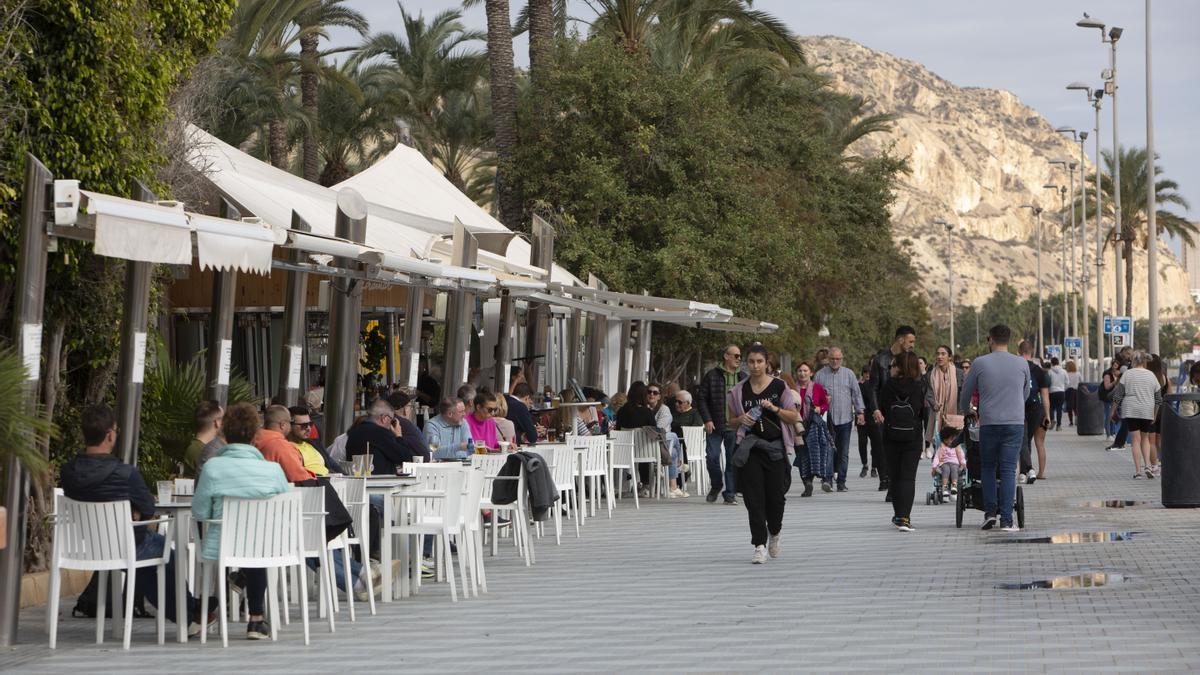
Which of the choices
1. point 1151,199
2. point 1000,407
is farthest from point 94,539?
point 1151,199

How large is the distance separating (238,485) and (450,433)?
5.62 meters

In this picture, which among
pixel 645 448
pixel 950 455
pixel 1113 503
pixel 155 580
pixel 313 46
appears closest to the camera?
pixel 155 580

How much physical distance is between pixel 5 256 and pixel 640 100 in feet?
63.7

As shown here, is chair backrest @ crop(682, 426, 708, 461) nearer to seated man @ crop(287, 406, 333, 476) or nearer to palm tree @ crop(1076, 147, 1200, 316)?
seated man @ crop(287, 406, 333, 476)

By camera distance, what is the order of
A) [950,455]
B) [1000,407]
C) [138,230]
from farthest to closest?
[950,455] < [1000,407] < [138,230]

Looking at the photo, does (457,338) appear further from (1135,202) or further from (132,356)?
(1135,202)

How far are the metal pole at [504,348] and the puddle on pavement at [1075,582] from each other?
34.3 ft

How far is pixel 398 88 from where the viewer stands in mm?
46969

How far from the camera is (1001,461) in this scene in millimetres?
15258

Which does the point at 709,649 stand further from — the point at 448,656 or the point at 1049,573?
the point at 1049,573

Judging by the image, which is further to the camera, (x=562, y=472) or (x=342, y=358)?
(x=562, y=472)

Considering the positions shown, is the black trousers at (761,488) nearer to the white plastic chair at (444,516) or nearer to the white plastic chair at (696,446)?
the white plastic chair at (444,516)

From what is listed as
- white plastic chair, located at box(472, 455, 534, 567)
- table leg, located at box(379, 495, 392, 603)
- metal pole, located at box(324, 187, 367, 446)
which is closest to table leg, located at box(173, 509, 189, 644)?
table leg, located at box(379, 495, 392, 603)

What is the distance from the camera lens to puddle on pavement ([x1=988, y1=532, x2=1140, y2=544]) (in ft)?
47.8
